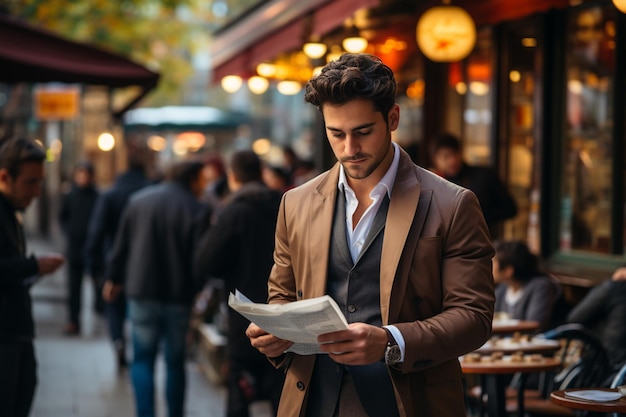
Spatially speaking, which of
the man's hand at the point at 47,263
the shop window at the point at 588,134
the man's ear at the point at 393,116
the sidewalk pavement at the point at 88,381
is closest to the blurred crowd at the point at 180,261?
the sidewalk pavement at the point at 88,381

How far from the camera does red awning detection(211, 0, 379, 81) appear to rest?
891 centimetres

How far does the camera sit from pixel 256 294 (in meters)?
7.27

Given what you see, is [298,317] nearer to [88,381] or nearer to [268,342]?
[268,342]

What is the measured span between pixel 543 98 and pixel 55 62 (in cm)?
440

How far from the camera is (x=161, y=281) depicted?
28.0ft

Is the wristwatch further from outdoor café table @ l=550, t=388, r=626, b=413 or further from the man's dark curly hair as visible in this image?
outdoor café table @ l=550, t=388, r=626, b=413

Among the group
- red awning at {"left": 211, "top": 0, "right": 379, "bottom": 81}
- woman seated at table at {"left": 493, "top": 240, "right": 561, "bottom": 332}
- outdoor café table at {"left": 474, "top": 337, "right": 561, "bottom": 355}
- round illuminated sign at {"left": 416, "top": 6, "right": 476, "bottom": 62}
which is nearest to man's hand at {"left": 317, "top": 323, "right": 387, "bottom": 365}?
outdoor café table at {"left": 474, "top": 337, "right": 561, "bottom": 355}

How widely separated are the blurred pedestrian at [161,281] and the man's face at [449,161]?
2167mm

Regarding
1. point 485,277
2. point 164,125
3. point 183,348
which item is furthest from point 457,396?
point 164,125

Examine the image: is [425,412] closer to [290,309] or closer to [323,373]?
[323,373]

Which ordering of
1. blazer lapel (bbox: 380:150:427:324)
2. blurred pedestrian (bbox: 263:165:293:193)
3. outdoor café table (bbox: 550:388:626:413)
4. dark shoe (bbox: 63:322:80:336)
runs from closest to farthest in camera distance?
blazer lapel (bbox: 380:150:427:324), outdoor café table (bbox: 550:388:626:413), blurred pedestrian (bbox: 263:165:293:193), dark shoe (bbox: 63:322:80:336)

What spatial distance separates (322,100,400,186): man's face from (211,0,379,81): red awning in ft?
14.4

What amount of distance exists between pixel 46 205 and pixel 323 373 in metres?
27.5

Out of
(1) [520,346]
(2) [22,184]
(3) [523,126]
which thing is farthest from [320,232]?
(3) [523,126]
